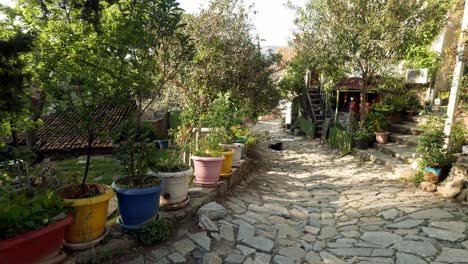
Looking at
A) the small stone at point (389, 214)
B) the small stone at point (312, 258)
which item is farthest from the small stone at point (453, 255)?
the small stone at point (312, 258)

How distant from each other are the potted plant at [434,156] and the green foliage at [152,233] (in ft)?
14.2

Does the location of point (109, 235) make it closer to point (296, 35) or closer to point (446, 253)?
point (446, 253)

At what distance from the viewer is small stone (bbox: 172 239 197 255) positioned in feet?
9.22

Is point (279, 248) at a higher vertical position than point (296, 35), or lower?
lower

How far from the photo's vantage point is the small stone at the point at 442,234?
315cm

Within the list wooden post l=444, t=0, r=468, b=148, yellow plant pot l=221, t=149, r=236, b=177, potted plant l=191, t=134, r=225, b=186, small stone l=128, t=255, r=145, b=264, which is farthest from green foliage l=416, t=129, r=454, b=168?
small stone l=128, t=255, r=145, b=264

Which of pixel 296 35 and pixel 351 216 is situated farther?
pixel 296 35

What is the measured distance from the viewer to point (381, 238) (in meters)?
3.33

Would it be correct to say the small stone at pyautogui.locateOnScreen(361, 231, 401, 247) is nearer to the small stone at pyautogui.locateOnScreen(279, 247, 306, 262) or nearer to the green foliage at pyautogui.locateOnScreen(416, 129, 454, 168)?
the small stone at pyautogui.locateOnScreen(279, 247, 306, 262)

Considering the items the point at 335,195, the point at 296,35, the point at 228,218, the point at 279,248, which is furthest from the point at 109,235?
the point at 296,35

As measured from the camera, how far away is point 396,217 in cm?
383

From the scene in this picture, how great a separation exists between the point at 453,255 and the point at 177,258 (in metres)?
2.66

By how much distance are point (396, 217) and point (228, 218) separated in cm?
221

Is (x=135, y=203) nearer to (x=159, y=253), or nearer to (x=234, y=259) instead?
(x=159, y=253)
